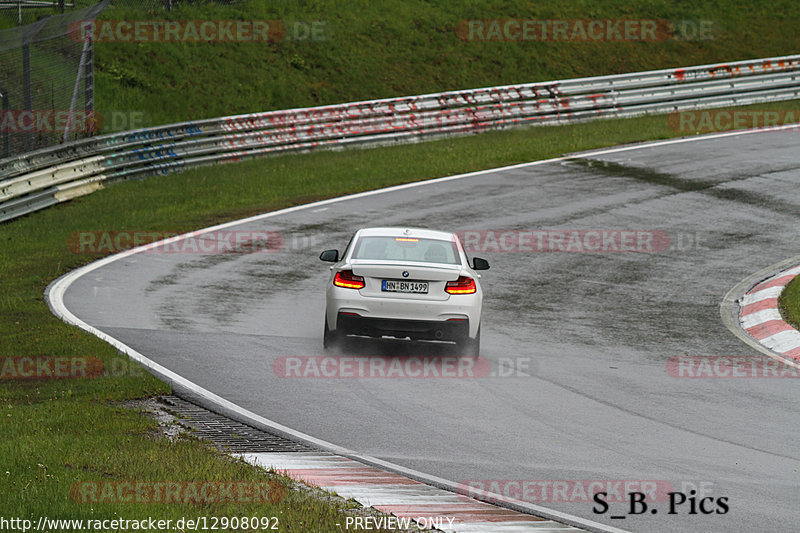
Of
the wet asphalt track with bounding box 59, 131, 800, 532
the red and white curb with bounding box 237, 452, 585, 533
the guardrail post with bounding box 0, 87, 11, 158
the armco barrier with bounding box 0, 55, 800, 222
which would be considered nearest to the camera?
the red and white curb with bounding box 237, 452, 585, 533

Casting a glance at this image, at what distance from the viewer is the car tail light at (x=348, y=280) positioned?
11.6m

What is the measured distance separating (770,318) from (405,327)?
5151 mm

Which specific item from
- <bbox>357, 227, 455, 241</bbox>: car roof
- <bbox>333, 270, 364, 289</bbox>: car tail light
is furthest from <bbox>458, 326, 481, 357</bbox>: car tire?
<bbox>357, 227, 455, 241</bbox>: car roof

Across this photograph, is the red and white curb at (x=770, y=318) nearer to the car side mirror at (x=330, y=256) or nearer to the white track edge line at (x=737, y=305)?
the white track edge line at (x=737, y=305)

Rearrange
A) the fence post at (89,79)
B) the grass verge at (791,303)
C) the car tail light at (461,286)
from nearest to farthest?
the car tail light at (461,286) < the grass verge at (791,303) < the fence post at (89,79)

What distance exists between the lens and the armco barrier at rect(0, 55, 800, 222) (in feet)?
71.0

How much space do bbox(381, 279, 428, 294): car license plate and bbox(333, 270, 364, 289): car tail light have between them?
0.26 meters

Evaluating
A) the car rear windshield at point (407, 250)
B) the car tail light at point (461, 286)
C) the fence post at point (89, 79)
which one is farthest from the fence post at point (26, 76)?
the car tail light at point (461, 286)

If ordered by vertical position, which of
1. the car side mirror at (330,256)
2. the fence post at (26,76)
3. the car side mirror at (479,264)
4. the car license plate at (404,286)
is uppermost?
the fence post at (26,76)

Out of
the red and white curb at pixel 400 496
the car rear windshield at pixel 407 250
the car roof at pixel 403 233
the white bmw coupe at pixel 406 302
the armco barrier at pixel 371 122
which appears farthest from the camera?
the armco barrier at pixel 371 122

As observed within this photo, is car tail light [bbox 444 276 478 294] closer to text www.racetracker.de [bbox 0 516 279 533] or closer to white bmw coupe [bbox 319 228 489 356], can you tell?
white bmw coupe [bbox 319 228 489 356]

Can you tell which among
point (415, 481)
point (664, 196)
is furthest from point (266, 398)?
point (664, 196)

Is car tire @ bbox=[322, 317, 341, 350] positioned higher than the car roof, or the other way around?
the car roof

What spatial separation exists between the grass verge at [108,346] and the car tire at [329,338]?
2.18 meters
